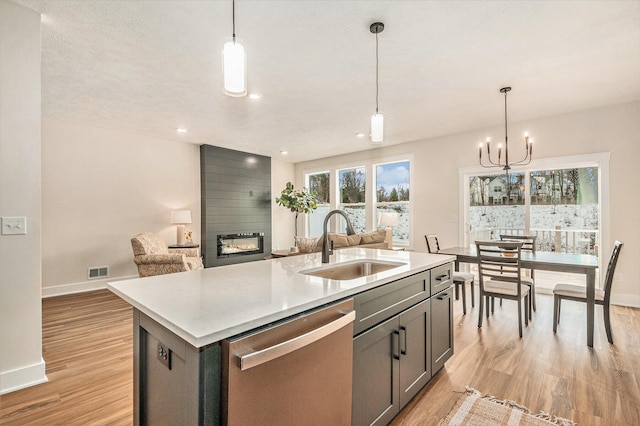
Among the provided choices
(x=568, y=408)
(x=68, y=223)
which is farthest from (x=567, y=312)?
(x=68, y=223)

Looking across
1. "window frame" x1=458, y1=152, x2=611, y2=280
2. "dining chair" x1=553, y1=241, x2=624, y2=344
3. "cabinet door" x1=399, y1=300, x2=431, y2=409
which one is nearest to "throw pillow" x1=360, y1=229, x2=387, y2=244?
"window frame" x1=458, y1=152, x2=611, y2=280

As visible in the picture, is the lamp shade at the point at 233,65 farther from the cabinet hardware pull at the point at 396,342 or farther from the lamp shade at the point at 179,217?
the lamp shade at the point at 179,217

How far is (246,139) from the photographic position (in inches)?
229

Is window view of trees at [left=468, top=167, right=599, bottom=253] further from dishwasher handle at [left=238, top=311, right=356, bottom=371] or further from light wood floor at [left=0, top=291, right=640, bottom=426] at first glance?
dishwasher handle at [left=238, top=311, right=356, bottom=371]

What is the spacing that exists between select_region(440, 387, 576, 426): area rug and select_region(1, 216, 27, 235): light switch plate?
9.76ft

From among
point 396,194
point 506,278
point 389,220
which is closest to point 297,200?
point 396,194

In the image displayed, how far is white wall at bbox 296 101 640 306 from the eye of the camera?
3.94 metres

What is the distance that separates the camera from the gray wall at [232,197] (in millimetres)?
6246

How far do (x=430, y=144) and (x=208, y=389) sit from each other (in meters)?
5.76

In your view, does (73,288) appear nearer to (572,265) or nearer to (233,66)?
(233,66)

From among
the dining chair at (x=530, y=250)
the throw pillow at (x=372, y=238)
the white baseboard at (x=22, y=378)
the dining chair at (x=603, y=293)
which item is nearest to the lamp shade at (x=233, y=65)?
the white baseboard at (x=22, y=378)

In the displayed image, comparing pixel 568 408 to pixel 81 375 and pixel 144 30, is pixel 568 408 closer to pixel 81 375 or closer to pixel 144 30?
pixel 81 375

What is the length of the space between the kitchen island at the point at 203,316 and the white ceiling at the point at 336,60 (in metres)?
1.85

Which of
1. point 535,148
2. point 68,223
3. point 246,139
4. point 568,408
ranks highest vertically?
point 246,139
